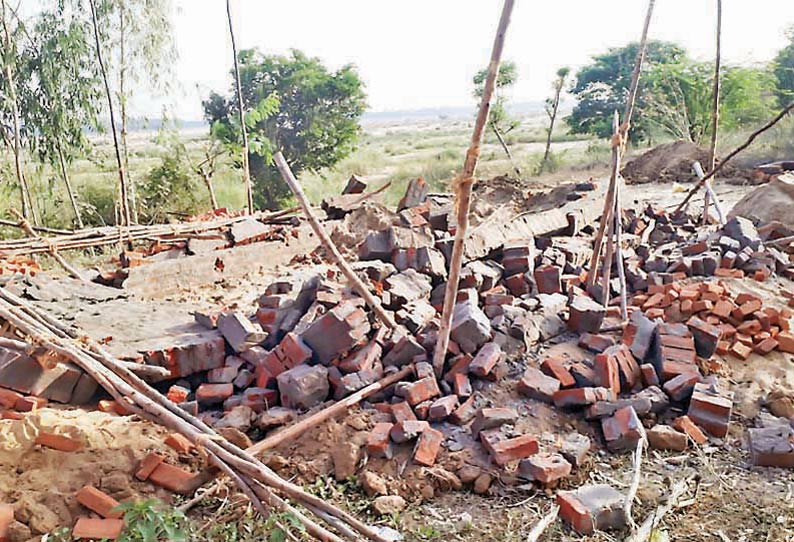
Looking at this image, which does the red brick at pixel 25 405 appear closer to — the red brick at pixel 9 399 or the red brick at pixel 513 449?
the red brick at pixel 9 399

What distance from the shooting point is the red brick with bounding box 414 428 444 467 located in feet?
10.0

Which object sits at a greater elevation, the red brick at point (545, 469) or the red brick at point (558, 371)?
the red brick at point (558, 371)

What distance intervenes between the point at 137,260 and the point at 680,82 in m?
16.3

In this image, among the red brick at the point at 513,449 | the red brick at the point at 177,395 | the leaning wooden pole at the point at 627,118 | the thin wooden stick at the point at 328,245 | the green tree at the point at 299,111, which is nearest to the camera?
the red brick at the point at 513,449

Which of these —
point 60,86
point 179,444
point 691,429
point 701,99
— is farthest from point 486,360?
point 701,99

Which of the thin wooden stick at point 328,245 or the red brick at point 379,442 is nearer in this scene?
the red brick at point 379,442

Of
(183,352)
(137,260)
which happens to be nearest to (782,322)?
(183,352)

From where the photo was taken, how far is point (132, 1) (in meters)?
8.99

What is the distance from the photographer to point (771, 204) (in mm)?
7961

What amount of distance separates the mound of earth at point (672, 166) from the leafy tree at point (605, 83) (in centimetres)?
693

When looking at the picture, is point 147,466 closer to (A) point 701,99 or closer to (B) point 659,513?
(B) point 659,513

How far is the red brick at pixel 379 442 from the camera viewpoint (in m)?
3.12

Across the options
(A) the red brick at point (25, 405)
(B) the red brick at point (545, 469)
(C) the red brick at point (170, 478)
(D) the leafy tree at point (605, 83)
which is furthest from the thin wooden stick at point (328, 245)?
(D) the leafy tree at point (605, 83)

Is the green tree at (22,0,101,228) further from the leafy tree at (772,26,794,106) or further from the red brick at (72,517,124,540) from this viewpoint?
the leafy tree at (772,26,794,106)
